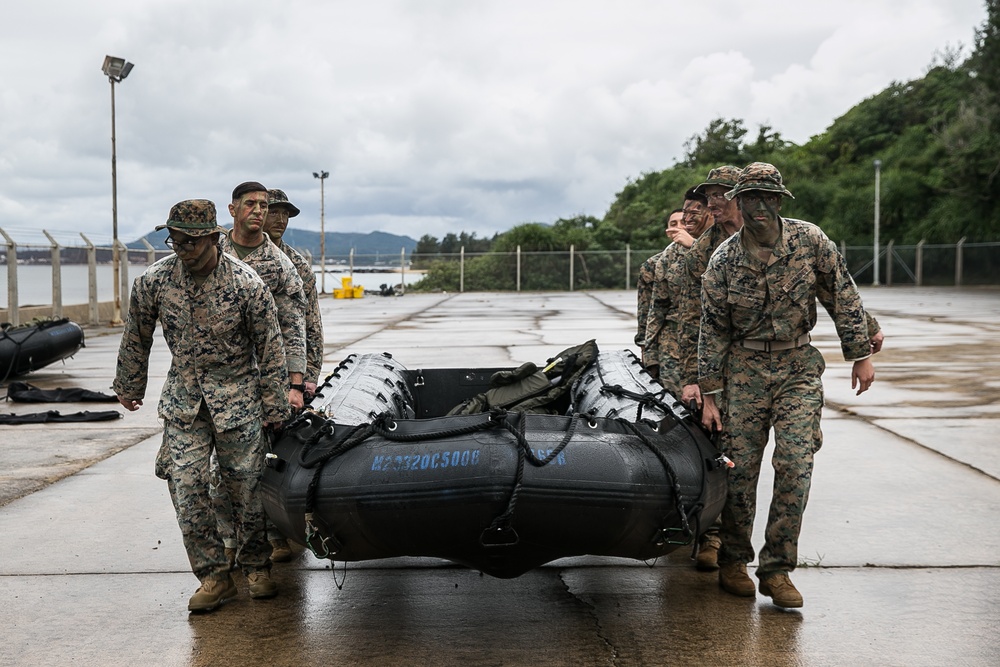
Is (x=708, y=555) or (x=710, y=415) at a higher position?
(x=710, y=415)

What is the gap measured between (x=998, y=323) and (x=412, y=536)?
18923 millimetres

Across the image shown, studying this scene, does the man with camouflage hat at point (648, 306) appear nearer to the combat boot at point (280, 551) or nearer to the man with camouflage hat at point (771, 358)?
the man with camouflage hat at point (771, 358)

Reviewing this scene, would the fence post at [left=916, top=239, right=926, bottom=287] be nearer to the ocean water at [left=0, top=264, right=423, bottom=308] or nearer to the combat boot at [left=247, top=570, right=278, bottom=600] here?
the ocean water at [left=0, top=264, right=423, bottom=308]

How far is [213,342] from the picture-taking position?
424cm

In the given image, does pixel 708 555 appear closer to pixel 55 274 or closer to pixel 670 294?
pixel 670 294

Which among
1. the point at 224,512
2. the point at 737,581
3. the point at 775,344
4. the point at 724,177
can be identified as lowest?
the point at 737,581

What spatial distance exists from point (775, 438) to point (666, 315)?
1.60 m

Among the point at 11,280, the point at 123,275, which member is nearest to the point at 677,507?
the point at 11,280

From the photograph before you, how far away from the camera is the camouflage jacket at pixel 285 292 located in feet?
16.2

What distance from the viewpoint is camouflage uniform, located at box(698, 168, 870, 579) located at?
4.25 metres

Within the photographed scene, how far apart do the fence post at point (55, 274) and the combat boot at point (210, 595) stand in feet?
54.9

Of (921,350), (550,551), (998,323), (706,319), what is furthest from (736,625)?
(998,323)

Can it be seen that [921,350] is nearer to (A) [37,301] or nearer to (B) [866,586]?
(B) [866,586]

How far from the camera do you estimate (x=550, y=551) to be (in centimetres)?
389
